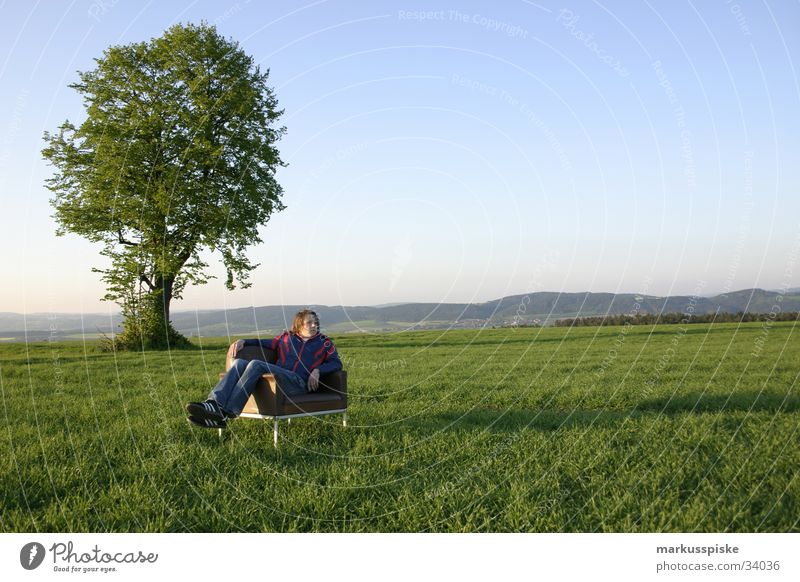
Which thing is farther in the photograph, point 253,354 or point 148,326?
point 148,326

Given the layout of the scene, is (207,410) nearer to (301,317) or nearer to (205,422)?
(205,422)

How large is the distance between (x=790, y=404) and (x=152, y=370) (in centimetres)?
1356

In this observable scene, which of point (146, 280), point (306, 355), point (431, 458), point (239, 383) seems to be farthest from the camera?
point (146, 280)

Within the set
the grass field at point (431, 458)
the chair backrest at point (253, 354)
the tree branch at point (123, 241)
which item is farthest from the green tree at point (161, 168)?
the chair backrest at point (253, 354)

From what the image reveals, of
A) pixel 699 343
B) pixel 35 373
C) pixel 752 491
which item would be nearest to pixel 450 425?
pixel 752 491

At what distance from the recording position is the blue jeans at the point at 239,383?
772cm

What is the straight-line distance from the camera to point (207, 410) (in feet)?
24.1

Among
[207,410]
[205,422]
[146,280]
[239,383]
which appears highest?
[146,280]

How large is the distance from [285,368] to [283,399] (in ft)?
2.63

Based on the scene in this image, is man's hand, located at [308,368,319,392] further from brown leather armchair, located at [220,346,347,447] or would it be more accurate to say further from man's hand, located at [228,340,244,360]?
man's hand, located at [228,340,244,360]

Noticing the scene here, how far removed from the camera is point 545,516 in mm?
5223

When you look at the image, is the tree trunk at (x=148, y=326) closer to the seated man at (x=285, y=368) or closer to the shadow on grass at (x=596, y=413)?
the seated man at (x=285, y=368)

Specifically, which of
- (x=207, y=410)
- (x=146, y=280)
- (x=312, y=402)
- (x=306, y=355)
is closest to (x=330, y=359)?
(x=306, y=355)
